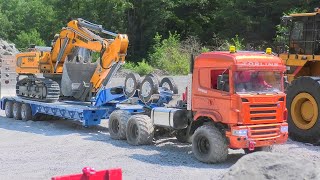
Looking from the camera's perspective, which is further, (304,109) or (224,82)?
(304,109)

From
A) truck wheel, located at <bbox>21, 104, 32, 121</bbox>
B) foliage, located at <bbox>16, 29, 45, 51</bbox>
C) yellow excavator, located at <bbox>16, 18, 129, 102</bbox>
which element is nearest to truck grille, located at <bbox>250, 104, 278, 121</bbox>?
yellow excavator, located at <bbox>16, 18, 129, 102</bbox>

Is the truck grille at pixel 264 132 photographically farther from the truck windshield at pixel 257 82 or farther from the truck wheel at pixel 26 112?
the truck wheel at pixel 26 112

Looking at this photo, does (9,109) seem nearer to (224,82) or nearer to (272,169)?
(224,82)

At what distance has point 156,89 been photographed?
12.4m

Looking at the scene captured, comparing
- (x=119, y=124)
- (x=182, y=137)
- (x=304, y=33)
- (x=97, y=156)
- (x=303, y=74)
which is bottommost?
(x=97, y=156)

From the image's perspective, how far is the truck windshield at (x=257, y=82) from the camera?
9609mm

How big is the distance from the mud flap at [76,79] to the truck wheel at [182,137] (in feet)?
16.0

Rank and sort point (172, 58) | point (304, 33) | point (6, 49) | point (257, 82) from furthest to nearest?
1. point (6, 49)
2. point (172, 58)
3. point (304, 33)
4. point (257, 82)

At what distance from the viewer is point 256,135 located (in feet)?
31.2

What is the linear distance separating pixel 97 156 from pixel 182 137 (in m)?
2.34

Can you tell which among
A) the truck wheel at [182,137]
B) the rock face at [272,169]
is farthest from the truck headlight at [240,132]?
the rock face at [272,169]

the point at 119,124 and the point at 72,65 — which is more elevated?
the point at 72,65

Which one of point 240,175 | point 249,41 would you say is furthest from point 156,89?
point 249,41

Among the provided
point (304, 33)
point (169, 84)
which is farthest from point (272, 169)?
point (304, 33)
